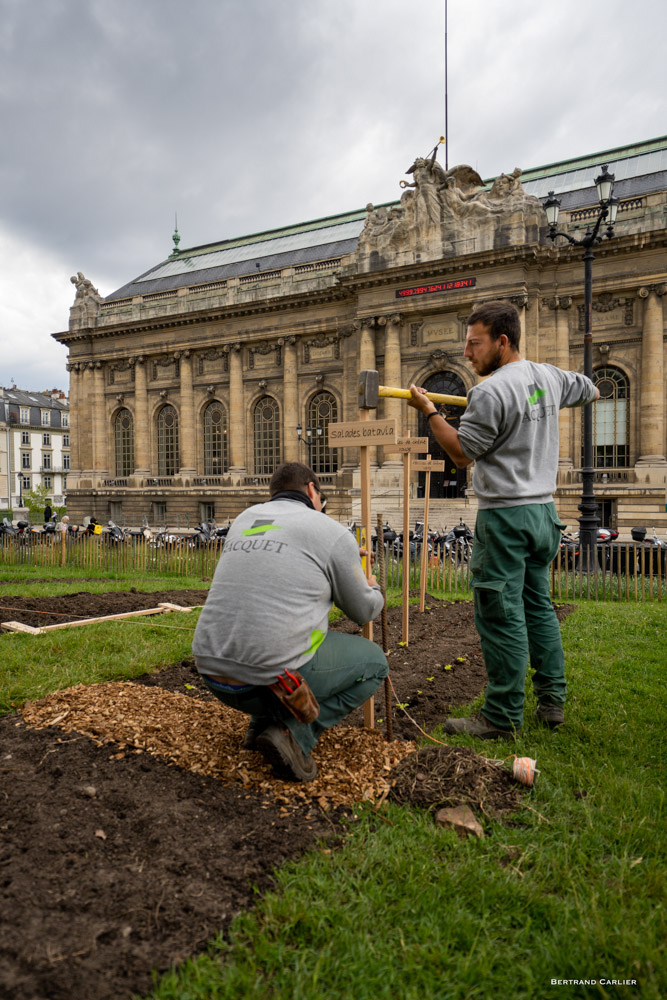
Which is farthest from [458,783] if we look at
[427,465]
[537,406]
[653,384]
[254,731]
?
[653,384]

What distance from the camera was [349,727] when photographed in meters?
3.75

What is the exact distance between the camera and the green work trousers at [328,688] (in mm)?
2945

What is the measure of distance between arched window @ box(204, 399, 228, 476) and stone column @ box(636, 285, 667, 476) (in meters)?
21.3

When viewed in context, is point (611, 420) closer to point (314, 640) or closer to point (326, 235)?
point (326, 235)

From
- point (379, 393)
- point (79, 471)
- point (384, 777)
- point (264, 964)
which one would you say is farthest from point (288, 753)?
point (79, 471)

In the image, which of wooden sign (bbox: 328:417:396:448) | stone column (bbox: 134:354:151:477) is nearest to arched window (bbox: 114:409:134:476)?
stone column (bbox: 134:354:151:477)

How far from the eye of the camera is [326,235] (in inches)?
1463

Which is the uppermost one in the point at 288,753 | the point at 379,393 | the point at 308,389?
the point at 308,389

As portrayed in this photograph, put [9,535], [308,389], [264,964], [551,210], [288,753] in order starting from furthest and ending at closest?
[308,389]
[9,535]
[551,210]
[288,753]
[264,964]

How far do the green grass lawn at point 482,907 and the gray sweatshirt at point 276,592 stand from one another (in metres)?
0.83

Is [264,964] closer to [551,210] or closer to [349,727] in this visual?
[349,727]

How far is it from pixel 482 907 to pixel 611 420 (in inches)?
1013

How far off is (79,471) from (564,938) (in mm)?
40106

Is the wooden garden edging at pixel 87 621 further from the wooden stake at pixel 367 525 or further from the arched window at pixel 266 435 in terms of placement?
the arched window at pixel 266 435
